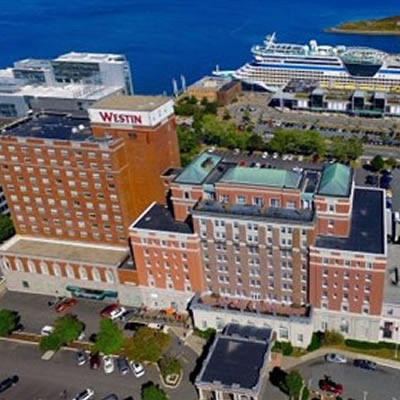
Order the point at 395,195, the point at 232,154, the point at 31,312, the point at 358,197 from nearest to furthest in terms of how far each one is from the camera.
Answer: the point at 358,197 → the point at 31,312 → the point at 395,195 → the point at 232,154

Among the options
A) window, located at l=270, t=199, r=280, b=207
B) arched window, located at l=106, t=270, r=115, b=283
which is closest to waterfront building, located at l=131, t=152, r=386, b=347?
window, located at l=270, t=199, r=280, b=207

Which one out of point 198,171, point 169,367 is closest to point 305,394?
point 169,367

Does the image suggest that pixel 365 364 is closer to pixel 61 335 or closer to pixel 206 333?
pixel 206 333

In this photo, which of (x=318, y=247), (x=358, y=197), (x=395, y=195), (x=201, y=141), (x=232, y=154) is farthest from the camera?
(x=201, y=141)

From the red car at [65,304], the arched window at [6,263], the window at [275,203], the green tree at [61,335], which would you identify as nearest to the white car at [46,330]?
the green tree at [61,335]

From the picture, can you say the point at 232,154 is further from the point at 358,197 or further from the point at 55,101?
the point at 358,197

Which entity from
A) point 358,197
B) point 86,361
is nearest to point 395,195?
point 358,197
